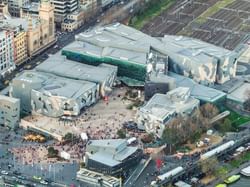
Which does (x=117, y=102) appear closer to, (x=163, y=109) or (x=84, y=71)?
(x=84, y=71)

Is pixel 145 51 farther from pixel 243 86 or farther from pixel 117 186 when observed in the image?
pixel 117 186

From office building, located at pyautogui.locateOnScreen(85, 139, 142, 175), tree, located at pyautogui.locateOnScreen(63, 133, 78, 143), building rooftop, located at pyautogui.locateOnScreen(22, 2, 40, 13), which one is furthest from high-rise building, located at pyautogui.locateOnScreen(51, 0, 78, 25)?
office building, located at pyautogui.locateOnScreen(85, 139, 142, 175)

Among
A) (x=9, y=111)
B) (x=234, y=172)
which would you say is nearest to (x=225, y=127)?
(x=234, y=172)

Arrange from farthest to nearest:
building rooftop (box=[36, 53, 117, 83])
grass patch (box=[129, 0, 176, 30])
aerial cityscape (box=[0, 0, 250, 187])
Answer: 1. grass patch (box=[129, 0, 176, 30])
2. building rooftop (box=[36, 53, 117, 83])
3. aerial cityscape (box=[0, 0, 250, 187])

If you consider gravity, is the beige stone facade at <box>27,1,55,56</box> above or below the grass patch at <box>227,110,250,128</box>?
above

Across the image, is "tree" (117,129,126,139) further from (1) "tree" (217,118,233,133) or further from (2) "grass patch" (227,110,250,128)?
(2) "grass patch" (227,110,250,128)

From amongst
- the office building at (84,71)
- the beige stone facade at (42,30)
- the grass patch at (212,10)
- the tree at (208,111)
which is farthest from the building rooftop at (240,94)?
the beige stone facade at (42,30)
